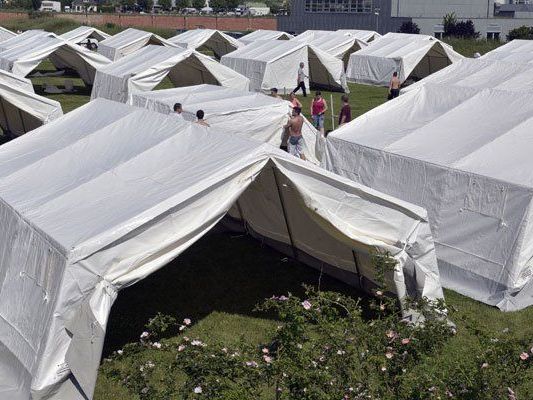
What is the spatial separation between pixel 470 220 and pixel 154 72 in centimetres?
1466

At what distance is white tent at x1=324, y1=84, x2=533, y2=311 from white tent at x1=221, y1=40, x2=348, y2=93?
15962mm

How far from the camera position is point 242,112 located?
1566cm

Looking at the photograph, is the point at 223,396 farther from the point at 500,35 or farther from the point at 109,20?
the point at 109,20

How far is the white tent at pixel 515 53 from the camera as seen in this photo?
27770mm

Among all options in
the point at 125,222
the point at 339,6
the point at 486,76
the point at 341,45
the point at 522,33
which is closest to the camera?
the point at 125,222

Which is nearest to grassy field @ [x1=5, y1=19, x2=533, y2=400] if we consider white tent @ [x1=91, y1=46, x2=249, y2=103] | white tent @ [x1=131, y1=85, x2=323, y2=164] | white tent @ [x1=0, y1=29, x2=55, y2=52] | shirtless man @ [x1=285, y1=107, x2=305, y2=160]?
white tent @ [x1=131, y1=85, x2=323, y2=164]

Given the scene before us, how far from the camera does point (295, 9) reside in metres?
63.2

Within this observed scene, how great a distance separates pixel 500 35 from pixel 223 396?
5871 cm

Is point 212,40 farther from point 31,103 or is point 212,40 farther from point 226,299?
point 226,299

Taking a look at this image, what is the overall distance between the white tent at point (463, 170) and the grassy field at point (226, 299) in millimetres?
488

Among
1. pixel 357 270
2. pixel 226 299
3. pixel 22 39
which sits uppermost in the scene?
pixel 357 270

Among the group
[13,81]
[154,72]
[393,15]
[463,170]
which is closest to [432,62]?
[154,72]

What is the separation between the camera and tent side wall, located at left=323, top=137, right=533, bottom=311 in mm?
9562

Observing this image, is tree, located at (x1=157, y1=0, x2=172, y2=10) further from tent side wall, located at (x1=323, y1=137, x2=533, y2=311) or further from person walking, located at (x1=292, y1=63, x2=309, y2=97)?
tent side wall, located at (x1=323, y1=137, x2=533, y2=311)
